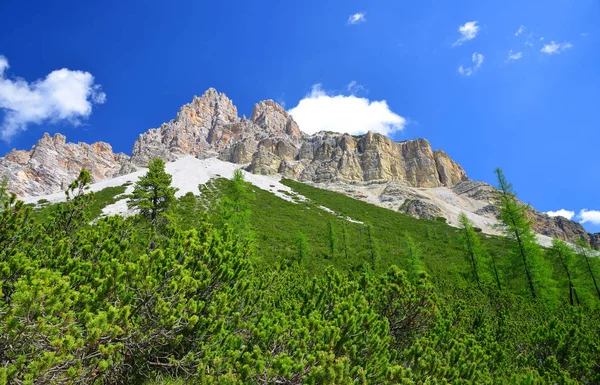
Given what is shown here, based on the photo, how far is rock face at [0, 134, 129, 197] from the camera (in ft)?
352

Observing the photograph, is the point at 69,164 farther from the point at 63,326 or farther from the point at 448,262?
the point at 63,326

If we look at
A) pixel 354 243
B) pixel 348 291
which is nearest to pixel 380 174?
pixel 354 243

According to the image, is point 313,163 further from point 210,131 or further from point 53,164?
point 53,164

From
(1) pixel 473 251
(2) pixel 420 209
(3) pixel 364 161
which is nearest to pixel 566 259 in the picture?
(1) pixel 473 251

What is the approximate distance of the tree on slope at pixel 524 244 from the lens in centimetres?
2234

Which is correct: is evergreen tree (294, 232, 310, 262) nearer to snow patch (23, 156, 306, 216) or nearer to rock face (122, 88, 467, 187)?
snow patch (23, 156, 306, 216)

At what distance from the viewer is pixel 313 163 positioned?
117625mm

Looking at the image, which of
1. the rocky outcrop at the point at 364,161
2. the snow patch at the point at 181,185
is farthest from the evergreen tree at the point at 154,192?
the rocky outcrop at the point at 364,161

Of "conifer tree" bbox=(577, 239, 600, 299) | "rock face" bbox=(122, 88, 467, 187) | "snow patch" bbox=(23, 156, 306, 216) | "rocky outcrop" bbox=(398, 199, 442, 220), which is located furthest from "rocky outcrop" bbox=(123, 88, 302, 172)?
"conifer tree" bbox=(577, 239, 600, 299)

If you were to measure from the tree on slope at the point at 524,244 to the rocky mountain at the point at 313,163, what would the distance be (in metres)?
51.8

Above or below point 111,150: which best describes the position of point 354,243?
below

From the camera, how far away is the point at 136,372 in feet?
16.0

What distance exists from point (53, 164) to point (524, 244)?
161 metres

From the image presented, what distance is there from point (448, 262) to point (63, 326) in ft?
134
